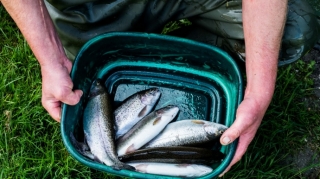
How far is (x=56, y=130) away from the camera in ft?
8.39

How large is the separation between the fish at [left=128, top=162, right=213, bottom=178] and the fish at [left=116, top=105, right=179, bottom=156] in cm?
15

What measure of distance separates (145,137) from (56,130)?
63 cm

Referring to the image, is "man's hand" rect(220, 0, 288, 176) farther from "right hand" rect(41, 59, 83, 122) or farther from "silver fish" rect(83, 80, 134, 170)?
"right hand" rect(41, 59, 83, 122)

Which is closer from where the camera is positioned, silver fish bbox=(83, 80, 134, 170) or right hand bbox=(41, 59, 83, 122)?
right hand bbox=(41, 59, 83, 122)

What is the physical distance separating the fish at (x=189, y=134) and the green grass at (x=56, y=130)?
397 mm

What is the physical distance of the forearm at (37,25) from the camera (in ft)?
6.18

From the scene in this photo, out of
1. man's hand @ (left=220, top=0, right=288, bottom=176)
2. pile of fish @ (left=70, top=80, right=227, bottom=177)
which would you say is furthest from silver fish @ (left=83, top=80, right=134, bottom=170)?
man's hand @ (left=220, top=0, right=288, bottom=176)

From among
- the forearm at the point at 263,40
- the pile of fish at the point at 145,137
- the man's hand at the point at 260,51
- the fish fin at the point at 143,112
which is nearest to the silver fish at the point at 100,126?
the pile of fish at the point at 145,137

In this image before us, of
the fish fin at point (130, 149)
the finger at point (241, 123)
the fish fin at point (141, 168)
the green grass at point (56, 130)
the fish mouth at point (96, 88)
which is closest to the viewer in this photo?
the finger at point (241, 123)

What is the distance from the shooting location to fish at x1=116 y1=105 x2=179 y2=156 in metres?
2.18

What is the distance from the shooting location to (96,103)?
88.3 inches

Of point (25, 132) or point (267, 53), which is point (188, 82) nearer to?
point (267, 53)

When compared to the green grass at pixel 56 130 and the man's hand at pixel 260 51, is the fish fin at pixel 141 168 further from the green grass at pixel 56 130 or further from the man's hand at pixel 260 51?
the green grass at pixel 56 130

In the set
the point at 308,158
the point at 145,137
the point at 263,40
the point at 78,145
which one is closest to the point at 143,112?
the point at 145,137
